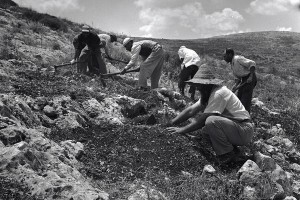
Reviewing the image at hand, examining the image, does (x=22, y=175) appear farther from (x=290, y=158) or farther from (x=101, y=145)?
(x=290, y=158)

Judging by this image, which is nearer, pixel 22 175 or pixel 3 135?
pixel 22 175

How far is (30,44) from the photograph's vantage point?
→ 11.3 m

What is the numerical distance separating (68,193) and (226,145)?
2.27 m

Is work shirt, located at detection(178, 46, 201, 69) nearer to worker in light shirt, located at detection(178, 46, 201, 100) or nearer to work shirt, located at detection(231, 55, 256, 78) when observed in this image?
worker in light shirt, located at detection(178, 46, 201, 100)

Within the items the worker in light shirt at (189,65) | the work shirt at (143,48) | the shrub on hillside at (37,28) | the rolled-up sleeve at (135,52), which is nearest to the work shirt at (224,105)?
the rolled-up sleeve at (135,52)

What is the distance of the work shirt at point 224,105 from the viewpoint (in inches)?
177

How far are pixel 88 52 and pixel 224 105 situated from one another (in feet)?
17.1

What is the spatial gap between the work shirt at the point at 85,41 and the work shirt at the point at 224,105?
495 cm

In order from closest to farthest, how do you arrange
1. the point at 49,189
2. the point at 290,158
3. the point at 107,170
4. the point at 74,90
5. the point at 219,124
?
the point at 49,189, the point at 107,170, the point at 219,124, the point at 290,158, the point at 74,90

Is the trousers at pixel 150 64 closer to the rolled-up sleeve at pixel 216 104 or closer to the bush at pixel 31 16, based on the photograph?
the rolled-up sleeve at pixel 216 104

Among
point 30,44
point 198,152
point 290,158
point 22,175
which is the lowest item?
point 290,158

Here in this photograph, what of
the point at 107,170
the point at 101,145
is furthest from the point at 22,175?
the point at 101,145

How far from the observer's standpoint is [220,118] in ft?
14.9

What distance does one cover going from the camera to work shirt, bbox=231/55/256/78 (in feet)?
22.4
